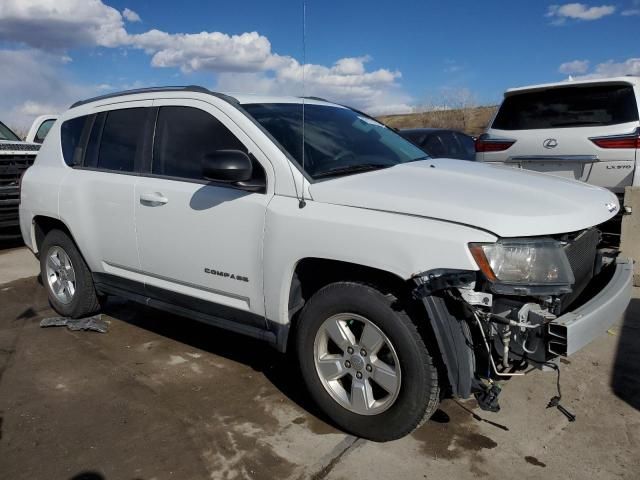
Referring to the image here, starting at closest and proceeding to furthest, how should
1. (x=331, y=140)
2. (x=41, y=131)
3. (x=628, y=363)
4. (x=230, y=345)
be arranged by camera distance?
(x=331, y=140) → (x=628, y=363) → (x=230, y=345) → (x=41, y=131)

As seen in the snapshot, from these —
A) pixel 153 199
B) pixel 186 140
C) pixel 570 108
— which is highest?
pixel 570 108

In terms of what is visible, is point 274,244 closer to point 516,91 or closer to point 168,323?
point 168,323

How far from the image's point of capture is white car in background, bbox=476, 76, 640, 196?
18.9 ft

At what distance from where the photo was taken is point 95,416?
3393mm

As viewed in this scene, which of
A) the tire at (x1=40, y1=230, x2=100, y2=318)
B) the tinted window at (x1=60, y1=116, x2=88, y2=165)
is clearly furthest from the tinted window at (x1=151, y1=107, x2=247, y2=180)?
the tire at (x1=40, y1=230, x2=100, y2=318)

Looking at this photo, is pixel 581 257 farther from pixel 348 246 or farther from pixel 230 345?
pixel 230 345

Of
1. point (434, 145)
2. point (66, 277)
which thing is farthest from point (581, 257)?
point (434, 145)

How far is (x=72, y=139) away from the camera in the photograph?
4.83 m

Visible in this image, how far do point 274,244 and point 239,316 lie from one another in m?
0.61

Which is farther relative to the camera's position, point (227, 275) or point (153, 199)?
point (153, 199)

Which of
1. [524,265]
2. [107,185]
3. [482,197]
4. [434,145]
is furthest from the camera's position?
[434,145]

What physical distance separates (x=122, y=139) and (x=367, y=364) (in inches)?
104

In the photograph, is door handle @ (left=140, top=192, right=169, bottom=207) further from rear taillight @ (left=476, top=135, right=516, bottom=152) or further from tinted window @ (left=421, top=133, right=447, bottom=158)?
tinted window @ (left=421, top=133, right=447, bottom=158)

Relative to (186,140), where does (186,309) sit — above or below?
below
